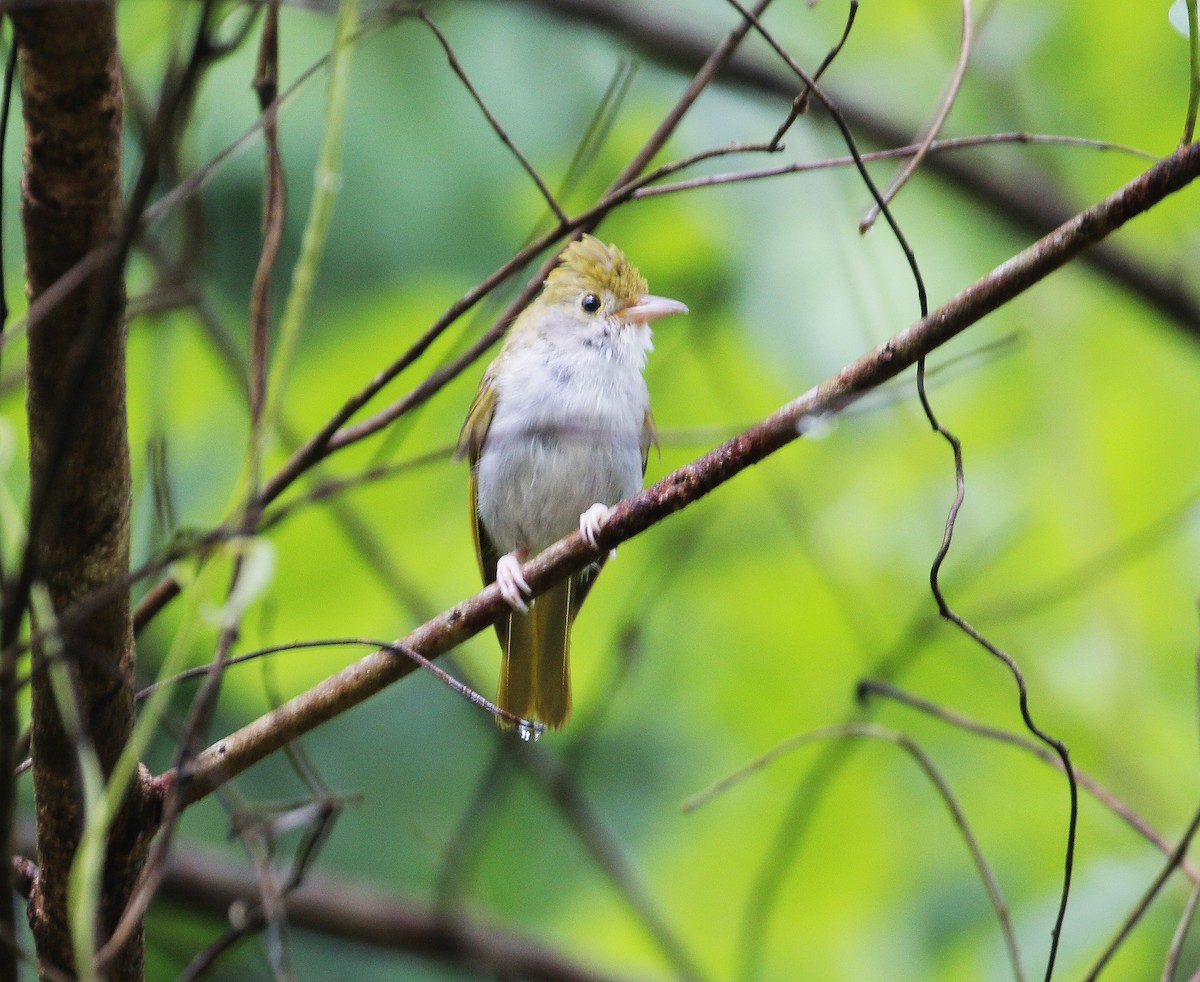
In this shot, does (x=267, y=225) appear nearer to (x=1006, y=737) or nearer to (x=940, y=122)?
(x=940, y=122)

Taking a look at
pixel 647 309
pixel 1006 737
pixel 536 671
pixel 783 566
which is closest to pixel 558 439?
pixel 647 309

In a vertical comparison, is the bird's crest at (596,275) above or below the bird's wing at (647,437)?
above

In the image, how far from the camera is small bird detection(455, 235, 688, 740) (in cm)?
378

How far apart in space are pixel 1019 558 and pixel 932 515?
451 millimetres

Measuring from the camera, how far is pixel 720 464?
1.95m

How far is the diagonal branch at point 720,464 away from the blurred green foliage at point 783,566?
119 cm

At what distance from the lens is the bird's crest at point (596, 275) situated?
13.2 ft

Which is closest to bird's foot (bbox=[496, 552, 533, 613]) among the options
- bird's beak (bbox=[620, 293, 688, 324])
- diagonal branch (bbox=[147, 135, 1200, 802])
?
diagonal branch (bbox=[147, 135, 1200, 802])

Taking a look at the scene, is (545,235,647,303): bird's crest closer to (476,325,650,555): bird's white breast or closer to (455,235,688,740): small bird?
(455,235,688,740): small bird

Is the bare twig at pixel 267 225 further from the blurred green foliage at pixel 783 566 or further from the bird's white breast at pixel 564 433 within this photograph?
the bird's white breast at pixel 564 433

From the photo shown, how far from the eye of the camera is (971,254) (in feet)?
18.0

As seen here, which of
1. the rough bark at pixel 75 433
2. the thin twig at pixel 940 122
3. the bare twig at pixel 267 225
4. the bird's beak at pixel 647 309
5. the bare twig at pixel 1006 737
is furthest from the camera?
the bird's beak at pixel 647 309

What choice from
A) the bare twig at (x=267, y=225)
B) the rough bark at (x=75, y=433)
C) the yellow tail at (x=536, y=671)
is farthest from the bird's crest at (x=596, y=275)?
the rough bark at (x=75, y=433)

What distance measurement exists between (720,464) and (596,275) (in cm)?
220
